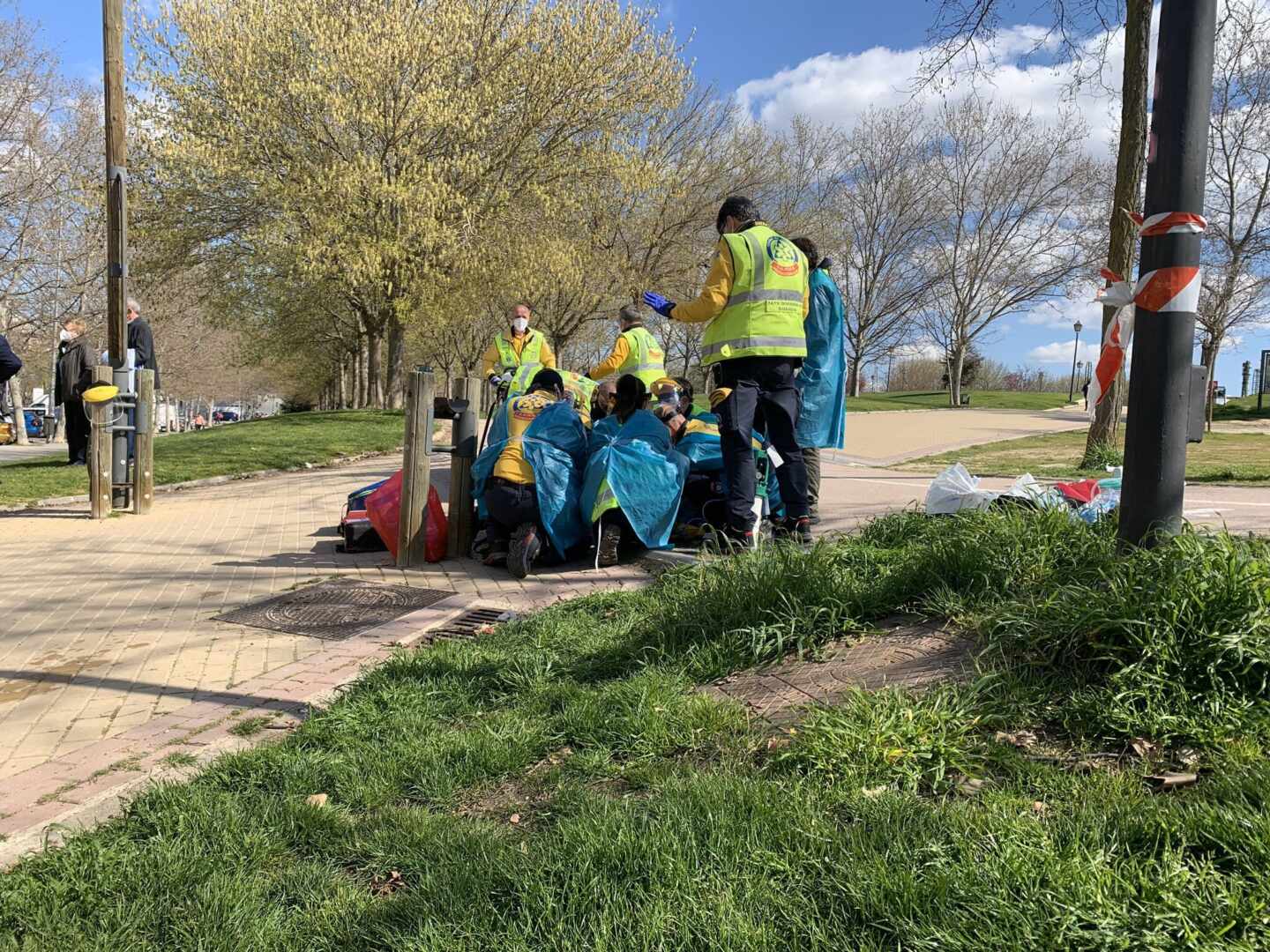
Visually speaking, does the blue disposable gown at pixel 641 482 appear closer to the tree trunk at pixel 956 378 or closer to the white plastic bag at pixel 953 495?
the white plastic bag at pixel 953 495

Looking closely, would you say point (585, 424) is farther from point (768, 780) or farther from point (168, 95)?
point (168, 95)

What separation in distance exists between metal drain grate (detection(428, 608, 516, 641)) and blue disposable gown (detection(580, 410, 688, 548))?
4.18ft

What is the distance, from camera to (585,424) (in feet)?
23.6

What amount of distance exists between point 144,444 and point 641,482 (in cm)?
614

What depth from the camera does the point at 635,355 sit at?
28.7ft

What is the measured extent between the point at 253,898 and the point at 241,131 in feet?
72.3

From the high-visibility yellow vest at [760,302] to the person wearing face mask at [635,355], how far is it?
3004 millimetres

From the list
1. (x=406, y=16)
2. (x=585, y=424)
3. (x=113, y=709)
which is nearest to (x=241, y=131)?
(x=406, y=16)

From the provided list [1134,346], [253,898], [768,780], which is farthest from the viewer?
[1134,346]

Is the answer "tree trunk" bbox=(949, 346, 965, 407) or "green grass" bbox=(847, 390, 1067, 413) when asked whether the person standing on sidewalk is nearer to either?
"green grass" bbox=(847, 390, 1067, 413)

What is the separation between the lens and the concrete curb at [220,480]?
9.88 m

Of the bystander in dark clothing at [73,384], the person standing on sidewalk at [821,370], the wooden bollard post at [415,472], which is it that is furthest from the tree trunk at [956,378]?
the wooden bollard post at [415,472]

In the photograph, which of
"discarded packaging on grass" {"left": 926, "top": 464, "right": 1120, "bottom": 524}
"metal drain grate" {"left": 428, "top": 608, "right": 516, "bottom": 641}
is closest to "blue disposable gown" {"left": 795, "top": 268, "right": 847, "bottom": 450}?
"discarded packaging on grass" {"left": 926, "top": 464, "right": 1120, "bottom": 524}

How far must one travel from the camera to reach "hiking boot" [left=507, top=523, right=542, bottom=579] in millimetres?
6180
